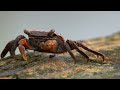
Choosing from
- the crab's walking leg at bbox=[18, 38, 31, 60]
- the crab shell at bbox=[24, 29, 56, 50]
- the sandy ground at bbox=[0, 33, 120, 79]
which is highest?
the crab shell at bbox=[24, 29, 56, 50]

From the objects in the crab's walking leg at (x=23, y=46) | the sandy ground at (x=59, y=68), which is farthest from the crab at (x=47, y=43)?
the sandy ground at (x=59, y=68)

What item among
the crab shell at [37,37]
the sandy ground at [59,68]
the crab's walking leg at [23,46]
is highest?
the crab shell at [37,37]

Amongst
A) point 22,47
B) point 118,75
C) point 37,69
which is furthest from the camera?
point 22,47

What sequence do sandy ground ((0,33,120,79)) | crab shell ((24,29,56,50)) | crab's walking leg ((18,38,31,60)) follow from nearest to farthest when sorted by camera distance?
sandy ground ((0,33,120,79))
crab's walking leg ((18,38,31,60))
crab shell ((24,29,56,50))

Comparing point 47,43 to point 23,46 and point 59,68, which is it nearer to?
point 23,46

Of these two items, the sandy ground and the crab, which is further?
the crab

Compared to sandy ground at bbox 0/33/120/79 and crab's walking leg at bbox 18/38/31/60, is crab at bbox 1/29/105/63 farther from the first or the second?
sandy ground at bbox 0/33/120/79

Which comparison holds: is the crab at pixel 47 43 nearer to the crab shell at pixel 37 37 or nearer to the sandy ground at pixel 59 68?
the crab shell at pixel 37 37

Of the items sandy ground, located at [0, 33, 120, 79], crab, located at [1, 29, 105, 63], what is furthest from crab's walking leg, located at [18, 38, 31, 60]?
sandy ground, located at [0, 33, 120, 79]

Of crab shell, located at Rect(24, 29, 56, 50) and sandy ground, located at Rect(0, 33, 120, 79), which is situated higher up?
crab shell, located at Rect(24, 29, 56, 50)
